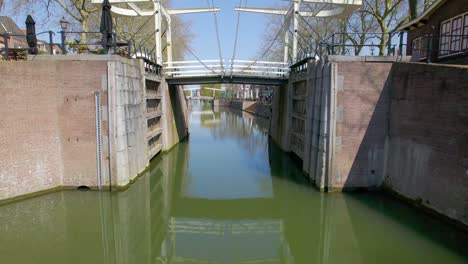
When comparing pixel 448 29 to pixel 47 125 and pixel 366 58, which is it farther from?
pixel 47 125

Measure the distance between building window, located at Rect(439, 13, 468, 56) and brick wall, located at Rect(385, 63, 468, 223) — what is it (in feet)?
14.8

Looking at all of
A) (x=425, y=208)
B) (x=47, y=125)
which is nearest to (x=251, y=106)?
(x=47, y=125)

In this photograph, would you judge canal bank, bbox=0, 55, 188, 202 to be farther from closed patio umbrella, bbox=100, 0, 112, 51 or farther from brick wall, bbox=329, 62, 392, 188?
brick wall, bbox=329, 62, 392, 188

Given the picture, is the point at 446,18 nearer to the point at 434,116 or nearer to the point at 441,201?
the point at 434,116

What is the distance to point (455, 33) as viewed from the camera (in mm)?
13992

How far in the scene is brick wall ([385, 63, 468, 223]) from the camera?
26.5 feet

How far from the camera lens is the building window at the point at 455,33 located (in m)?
13.2

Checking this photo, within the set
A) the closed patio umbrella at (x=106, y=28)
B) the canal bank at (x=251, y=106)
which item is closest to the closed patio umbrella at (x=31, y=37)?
the closed patio umbrella at (x=106, y=28)

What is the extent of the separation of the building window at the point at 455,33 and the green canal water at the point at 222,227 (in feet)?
25.8

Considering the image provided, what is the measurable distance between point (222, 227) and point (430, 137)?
6.47m

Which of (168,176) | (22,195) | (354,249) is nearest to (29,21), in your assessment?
(22,195)

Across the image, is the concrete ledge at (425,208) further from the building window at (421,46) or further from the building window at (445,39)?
the building window at (421,46)

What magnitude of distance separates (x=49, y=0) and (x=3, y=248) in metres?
17.7

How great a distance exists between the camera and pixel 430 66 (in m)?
9.21
